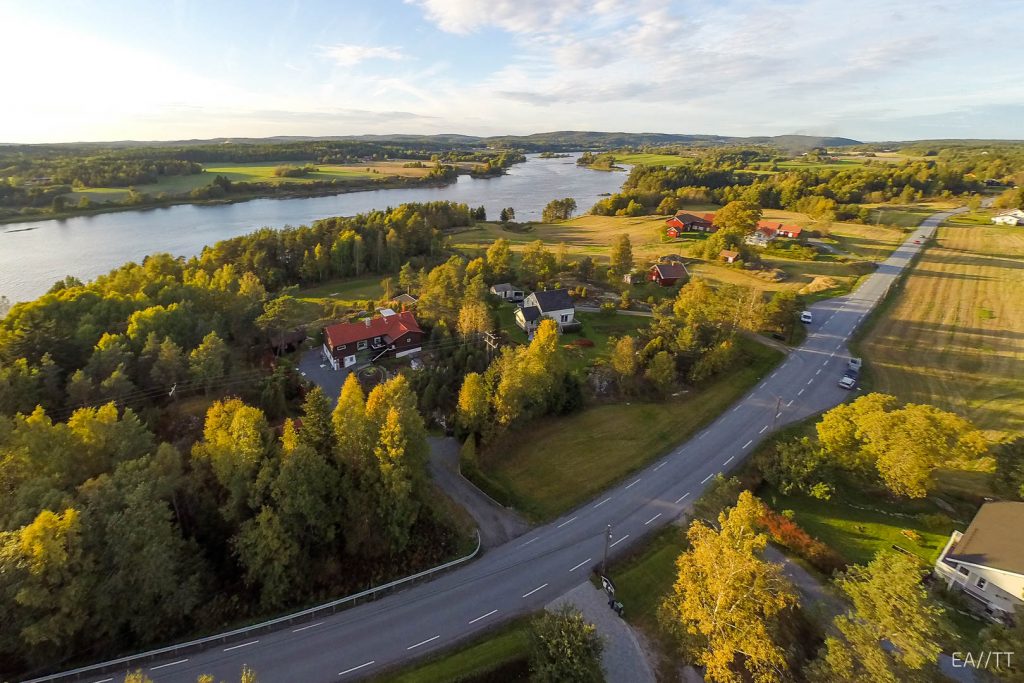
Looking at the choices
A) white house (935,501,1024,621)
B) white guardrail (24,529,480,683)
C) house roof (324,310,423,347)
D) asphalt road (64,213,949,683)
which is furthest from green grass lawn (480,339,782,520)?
house roof (324,310,423,347)

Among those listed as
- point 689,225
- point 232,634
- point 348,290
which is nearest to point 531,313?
point 348,290

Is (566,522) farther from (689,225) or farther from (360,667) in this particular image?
(689,225)

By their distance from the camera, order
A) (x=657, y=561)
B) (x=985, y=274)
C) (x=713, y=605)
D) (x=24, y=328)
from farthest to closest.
→ (x=985, y=274), (x=24, y=328), (x=657, y=561), (x=713, y=605)

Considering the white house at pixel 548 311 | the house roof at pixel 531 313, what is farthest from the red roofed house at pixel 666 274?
the house roof at pixel 531 313

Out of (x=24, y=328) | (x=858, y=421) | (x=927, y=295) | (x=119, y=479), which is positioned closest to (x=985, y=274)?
(x=927, y=295)

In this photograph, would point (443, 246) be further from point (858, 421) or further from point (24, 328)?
point (858, 421)

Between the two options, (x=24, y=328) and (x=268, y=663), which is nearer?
(x=268, y=663)

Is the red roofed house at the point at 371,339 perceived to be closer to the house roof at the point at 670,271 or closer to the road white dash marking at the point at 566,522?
the road white dash marking at the point at 566,522

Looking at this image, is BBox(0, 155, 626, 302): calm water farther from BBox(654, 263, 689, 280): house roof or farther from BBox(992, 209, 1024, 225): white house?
BBox(992, 209, 1024, 225): white house
